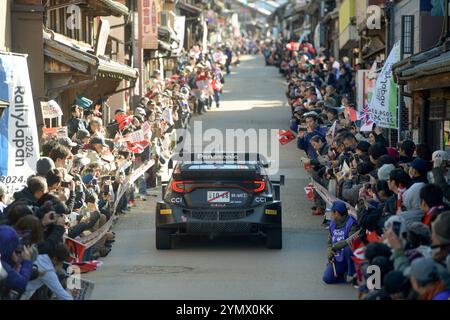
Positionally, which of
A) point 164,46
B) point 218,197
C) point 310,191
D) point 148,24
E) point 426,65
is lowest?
point 310,191

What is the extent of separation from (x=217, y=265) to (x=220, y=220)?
1262 millimetres

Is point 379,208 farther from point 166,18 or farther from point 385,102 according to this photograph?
point 166,18

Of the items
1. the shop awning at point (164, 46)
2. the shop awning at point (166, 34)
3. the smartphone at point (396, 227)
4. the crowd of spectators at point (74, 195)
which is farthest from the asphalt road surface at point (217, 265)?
the shop awning at point (166, 34)

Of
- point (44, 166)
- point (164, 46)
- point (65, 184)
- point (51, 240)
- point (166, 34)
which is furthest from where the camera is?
point (166, 34)

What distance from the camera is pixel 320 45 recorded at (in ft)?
202

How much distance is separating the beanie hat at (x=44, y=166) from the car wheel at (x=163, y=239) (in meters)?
2.33

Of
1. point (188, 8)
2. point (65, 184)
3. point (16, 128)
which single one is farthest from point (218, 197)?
point (188, 8)

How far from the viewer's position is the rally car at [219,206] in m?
17.4

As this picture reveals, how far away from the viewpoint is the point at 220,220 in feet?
56.9

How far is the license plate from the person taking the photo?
57.3 feet

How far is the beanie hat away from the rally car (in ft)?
7.71

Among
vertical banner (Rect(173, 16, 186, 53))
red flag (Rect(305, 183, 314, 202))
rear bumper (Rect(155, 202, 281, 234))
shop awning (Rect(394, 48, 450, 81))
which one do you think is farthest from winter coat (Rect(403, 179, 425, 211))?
vertical banner (Rect(173, 16, 186, 53))

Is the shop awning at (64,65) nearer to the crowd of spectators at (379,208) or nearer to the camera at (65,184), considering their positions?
the crowd of spectators at (379,208)
